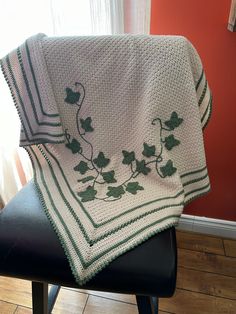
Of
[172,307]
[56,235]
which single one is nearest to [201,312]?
[172,307]

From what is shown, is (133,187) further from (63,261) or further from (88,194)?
(63,261)

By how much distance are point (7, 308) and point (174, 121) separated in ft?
2.86

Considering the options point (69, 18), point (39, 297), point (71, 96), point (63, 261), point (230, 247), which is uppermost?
point (69, 18)

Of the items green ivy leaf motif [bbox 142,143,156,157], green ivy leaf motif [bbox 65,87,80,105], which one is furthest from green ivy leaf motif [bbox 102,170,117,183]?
green ivy leaf motif [bbox 65,87,80,105]

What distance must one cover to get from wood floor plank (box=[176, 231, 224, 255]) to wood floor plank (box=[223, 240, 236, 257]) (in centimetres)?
2

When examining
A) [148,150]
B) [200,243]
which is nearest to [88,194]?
[148,150]

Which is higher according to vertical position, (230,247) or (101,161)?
(101,161)

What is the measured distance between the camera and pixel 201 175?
0.66 meters

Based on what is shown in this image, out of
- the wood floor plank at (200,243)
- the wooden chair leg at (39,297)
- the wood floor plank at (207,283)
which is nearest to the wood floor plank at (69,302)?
the wooden chair leg at (39,297)

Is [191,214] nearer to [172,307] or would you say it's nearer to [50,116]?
[172,307]

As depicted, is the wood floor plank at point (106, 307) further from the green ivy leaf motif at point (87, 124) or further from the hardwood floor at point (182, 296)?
the green ivy leaf motif at point (87, 124)

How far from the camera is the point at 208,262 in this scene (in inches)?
40.7

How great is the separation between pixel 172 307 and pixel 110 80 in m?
0.81

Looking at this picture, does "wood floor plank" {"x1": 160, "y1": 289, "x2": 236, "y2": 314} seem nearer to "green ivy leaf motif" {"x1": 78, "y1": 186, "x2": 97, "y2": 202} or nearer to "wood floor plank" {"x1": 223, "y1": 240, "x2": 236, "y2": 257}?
"wood floor plank" {"x1": 223, "y1": 240, "x2": 236, "y2": 257}
